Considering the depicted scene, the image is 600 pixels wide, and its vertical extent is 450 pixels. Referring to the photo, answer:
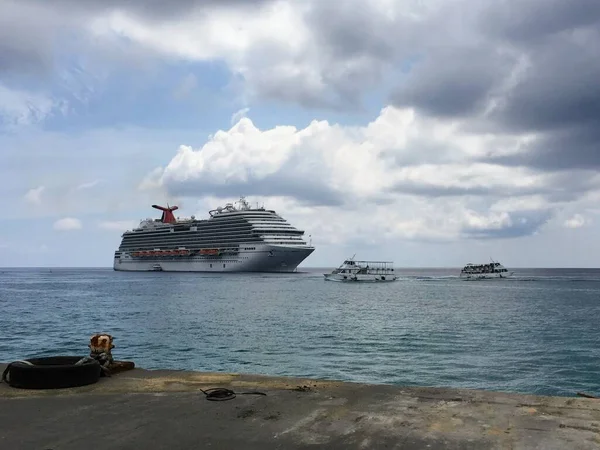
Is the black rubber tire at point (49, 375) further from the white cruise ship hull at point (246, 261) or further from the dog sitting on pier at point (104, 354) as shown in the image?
the white cruise ship hull at point (246, 261)

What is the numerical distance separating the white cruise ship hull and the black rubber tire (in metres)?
110

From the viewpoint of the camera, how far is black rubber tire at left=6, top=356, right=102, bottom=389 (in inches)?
341

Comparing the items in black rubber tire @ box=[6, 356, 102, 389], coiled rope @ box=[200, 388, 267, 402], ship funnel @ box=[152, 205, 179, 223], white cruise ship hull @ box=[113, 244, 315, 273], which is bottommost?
coiled rope @ box=[200, 388, 267, 402]

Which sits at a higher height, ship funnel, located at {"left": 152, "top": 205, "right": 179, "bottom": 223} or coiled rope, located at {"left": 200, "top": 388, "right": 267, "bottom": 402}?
ship funnel, located at {"left": 152, "top": 205, "right": 179, "bottom": 223}

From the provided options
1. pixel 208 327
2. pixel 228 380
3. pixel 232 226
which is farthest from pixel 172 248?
pixel 228 380

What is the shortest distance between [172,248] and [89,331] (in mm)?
107124

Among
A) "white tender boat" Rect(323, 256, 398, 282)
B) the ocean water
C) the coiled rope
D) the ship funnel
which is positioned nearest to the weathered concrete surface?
the coiled rope

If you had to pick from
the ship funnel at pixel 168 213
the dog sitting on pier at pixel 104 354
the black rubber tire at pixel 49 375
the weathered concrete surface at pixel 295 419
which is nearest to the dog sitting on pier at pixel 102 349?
the dog sitting on pier at pixel 104 354

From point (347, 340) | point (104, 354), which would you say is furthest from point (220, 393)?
point (347, 340)

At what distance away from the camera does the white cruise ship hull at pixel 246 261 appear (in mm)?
120562

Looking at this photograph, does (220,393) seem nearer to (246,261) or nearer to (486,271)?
(246,261)

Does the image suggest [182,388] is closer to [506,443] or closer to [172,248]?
[506,443]

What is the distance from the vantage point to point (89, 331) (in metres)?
32.6

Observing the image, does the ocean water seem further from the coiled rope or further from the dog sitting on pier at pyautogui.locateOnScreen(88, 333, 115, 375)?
the coiled rope
